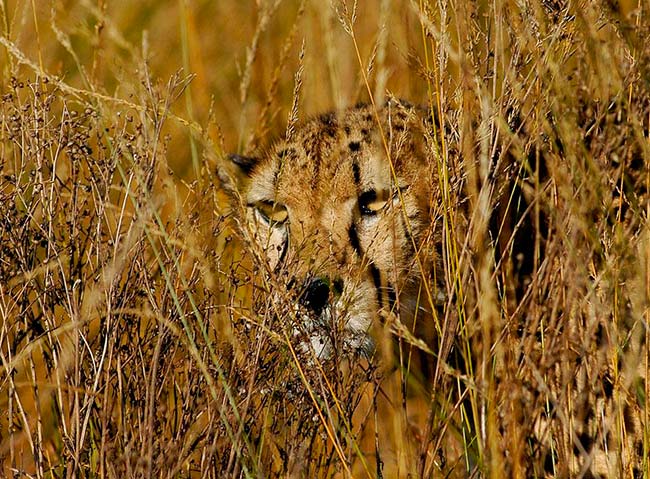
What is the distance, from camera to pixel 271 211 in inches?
110

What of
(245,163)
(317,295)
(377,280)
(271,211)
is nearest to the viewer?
(317,295)

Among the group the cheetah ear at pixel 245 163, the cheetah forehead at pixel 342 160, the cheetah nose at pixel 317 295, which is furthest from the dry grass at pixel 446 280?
the cheetah ear at pixel 245 163

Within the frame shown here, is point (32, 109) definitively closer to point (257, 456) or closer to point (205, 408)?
point (205, 408)

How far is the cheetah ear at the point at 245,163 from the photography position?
294cm

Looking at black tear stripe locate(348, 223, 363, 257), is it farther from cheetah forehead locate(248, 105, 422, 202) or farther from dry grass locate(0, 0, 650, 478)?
dry grass locate(0, 0, 650, 478)

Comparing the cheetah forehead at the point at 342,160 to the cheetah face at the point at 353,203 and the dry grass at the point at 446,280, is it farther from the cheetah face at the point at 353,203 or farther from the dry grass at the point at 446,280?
the dry grass at the point at 446,280

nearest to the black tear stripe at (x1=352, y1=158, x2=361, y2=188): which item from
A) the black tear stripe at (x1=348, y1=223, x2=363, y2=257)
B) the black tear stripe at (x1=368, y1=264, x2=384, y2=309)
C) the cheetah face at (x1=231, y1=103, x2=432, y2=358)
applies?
the cheetah face at (x1=231, y1=103, x2=432, y2=358)

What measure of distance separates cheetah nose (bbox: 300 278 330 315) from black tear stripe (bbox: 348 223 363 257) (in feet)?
0.74

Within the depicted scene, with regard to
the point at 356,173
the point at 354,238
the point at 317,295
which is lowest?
the point at 317,295

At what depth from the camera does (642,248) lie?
75.0 inches

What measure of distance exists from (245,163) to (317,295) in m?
0.75

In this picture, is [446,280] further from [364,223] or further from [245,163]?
[245,163]

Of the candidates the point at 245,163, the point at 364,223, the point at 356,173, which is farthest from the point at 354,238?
the point at 245,163

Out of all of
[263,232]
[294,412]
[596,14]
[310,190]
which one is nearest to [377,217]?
[310,190]
